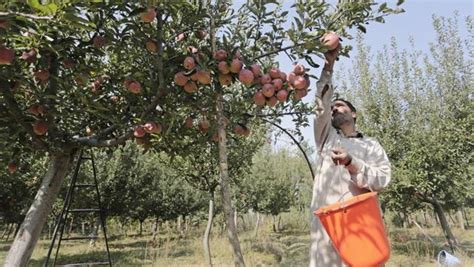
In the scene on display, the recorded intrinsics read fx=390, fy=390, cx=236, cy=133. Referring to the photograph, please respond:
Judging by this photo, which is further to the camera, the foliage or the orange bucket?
the foliage

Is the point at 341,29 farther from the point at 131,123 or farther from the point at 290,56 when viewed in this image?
the point at 131,123

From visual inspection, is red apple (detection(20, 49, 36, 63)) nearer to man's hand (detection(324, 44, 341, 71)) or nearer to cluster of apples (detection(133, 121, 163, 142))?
cluster of apples (detection(133, 121, 163, 142))

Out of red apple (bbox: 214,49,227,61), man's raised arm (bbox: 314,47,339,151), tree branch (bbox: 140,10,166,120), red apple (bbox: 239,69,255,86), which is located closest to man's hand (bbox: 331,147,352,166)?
man's raised arm (bbox: 314,47,339,151)

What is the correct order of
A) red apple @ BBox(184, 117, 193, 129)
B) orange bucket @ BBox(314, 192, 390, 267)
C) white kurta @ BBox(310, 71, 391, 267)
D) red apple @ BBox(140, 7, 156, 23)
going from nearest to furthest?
1. orange bucket @ BBox(314, 192, 390, 267)
2. red apple @ BBox(140, 7, 156, 23)
3. white kurta @ BBox(310, 71, 391, 267)
4. red apple @ BBox(184, 117, 193, 129)

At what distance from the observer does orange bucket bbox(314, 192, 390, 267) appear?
1.53 metres

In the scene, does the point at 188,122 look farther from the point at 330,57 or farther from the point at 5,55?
the point at 5,55

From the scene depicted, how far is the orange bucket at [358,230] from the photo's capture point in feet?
5.01

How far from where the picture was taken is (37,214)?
2.18 m

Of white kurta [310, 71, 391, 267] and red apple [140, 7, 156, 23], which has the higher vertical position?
red apple [140, 7, 156, 23]

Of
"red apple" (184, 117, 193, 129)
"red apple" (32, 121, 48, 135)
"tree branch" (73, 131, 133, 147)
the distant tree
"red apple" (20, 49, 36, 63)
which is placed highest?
the distant tree

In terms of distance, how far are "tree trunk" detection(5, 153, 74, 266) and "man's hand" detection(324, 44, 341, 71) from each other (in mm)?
1559

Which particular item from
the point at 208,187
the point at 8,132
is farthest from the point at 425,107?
the point at 8,132

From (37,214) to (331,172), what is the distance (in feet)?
5.33

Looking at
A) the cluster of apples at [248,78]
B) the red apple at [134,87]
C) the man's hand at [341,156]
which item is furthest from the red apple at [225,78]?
the man's hand at [341,156]
